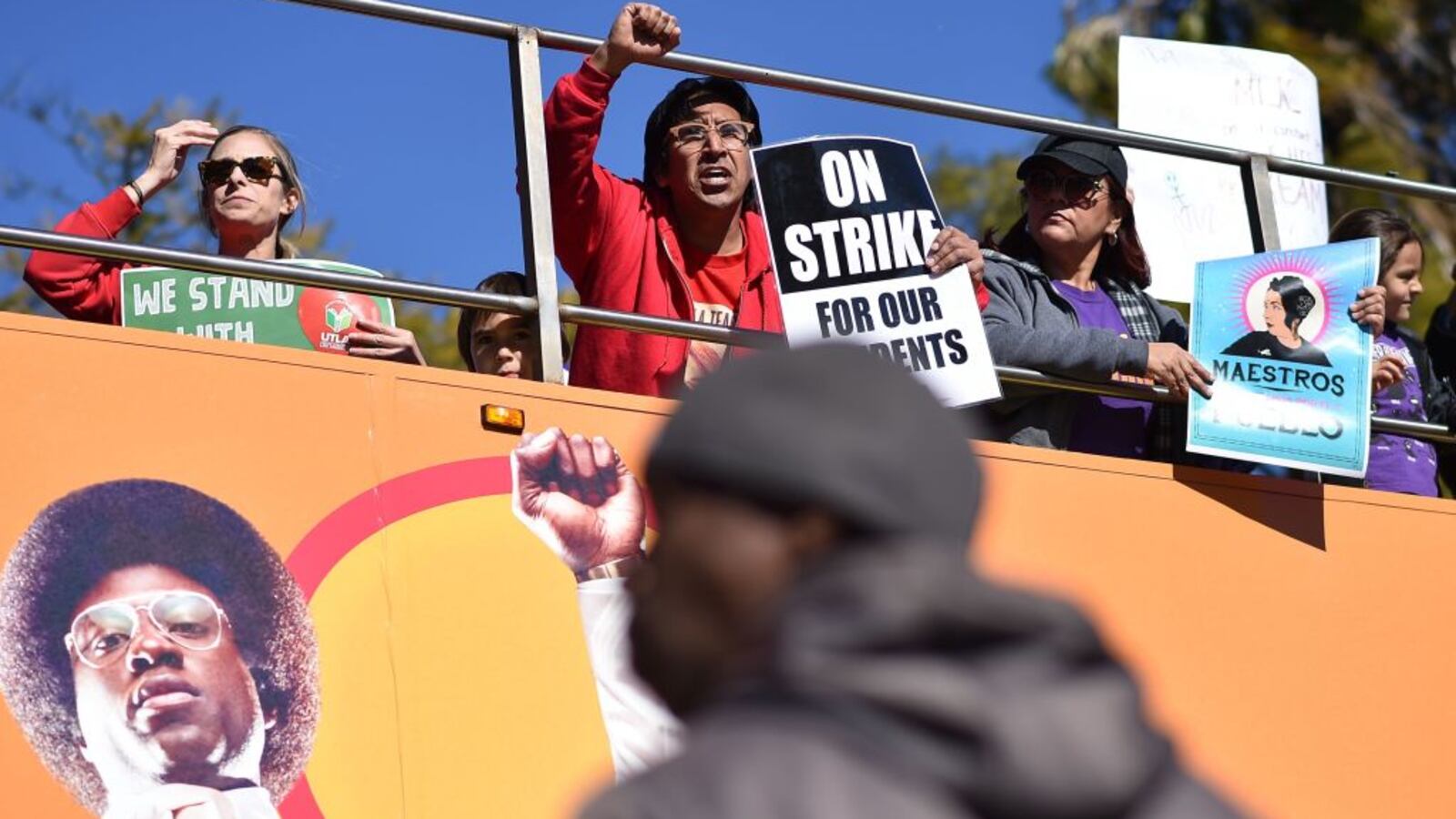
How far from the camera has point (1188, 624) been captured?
5.92 metres

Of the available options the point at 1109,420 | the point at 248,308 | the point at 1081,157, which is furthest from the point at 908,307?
the point at 248,308

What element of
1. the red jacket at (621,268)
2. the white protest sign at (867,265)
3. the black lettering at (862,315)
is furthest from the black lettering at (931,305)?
the red jacket at (621,268)

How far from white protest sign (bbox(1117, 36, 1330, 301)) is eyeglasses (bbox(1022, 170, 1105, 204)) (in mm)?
811

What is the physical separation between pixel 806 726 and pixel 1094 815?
213 millimetres

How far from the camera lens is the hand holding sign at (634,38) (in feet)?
17.3

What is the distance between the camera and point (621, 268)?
217 inches

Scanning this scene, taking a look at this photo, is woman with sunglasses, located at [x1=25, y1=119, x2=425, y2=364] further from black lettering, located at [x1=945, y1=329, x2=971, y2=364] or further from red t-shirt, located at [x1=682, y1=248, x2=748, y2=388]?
black lettering, located at [x1=945, y1=329, x2=971, y2=364]

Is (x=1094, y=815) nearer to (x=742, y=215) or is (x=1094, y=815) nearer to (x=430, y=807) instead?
(x=430, y=807)

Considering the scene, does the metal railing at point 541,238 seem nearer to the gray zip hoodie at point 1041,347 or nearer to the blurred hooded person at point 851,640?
the gray zip hoodie at point 1041,347

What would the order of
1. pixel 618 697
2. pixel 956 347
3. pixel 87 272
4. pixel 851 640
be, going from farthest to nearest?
pixel 956 347, pixel 87 272, pixel 618 697, pixel 851 640

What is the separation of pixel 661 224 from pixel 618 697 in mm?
1207

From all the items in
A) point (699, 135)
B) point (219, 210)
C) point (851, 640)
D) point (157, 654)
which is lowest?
point (157, 654)

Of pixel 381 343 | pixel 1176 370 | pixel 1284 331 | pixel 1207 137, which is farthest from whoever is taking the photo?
pixel 1207 137

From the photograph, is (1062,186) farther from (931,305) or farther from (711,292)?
(711,292)
